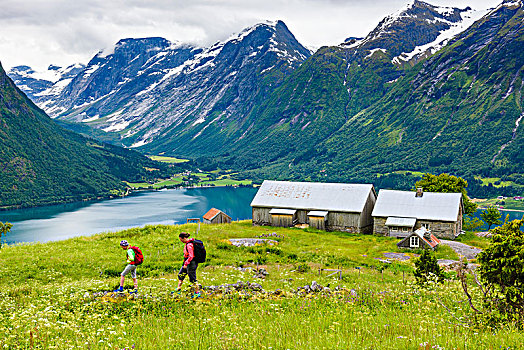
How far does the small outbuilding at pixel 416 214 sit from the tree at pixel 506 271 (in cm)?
5885

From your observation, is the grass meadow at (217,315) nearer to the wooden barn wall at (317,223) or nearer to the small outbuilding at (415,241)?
the small outbuilding at (415,241)

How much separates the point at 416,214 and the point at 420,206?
244cm

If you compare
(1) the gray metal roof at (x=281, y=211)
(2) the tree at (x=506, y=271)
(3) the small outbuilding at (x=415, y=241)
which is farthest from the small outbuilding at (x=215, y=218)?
(2) the tree at (x=506, y=271)

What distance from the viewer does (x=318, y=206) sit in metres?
79.7

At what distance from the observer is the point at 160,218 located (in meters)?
160

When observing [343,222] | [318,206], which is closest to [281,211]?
[318,206]

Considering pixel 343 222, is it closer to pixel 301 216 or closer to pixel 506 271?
pixel 301 216

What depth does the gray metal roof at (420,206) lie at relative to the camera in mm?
71562

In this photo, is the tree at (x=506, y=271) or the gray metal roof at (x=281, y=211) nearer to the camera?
the tree at (x=506, y=271)

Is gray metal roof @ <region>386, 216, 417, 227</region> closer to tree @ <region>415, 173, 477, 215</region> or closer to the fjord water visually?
tree @ <region>415, 173, 477, 215</region>

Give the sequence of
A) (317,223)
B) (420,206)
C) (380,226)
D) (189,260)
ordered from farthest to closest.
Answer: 1. (317,223)
2. (380,226)
3. (420,206)
4. (189,260)

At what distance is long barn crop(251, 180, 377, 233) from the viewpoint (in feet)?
253

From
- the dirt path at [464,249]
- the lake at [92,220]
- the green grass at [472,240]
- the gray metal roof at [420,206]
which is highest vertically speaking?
the gray metal roof at [420,206]

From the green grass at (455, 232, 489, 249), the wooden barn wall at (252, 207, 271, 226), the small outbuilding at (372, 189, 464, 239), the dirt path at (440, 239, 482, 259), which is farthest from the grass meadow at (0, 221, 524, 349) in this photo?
the wooden barn wall at (252, 207, 271, 226)
